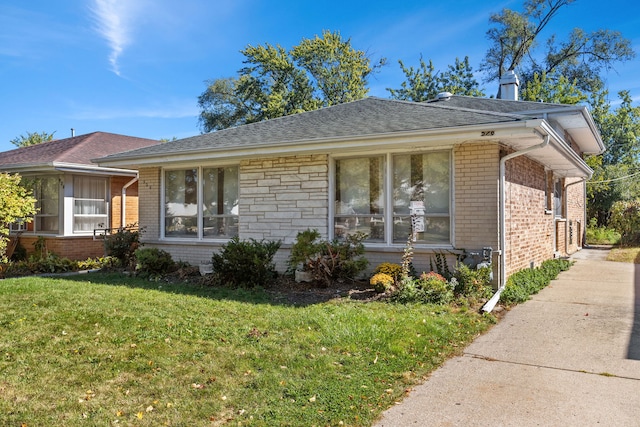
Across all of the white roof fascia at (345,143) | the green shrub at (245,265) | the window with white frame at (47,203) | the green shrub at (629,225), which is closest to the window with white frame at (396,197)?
the white roof fascia at (345,143)

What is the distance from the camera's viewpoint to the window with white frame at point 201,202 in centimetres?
1059

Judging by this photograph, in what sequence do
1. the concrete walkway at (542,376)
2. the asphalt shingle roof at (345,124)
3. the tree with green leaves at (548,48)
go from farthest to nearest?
the tree with green leaves at (548,48), the asphalt shingle roof at (345,124), the concrete walkway at (542,376)

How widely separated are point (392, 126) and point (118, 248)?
305 inches

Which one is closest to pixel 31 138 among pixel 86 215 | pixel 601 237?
pixel 86 215

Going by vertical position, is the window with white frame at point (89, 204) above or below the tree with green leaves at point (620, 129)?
below

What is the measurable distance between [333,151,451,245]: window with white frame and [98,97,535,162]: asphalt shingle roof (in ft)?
2.36

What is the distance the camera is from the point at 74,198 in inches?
523

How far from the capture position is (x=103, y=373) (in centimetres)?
404

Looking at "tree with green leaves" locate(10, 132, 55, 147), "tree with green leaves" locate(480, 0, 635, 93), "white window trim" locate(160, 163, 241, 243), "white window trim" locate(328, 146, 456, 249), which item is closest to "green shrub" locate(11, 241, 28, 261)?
"white window trim" locate(160, 163, 241, 243)

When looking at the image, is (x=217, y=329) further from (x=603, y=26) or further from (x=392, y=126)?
(x=603, y=26)

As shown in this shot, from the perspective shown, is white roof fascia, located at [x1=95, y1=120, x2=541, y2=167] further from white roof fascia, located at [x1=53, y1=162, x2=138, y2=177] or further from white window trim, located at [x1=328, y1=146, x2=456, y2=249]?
white roof fascia, located at [x1=53, y1=162, x2=138, y2=177]

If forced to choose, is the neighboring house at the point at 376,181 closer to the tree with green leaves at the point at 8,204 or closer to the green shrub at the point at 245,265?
the green shrub at the point at 245,265

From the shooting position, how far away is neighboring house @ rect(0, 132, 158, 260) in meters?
13.0

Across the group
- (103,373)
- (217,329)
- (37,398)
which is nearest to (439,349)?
(217,329)
